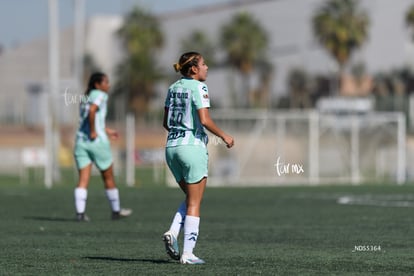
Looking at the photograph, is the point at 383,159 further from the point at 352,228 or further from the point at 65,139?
the point at 65,139

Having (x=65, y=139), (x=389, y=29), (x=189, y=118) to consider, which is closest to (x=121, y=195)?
(x=189, y=118)

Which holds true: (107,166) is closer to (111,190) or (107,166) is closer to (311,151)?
(111,190)

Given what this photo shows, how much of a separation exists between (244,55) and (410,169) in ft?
173

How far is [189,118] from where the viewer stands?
449 inches

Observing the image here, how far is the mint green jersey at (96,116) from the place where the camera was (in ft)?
58.0

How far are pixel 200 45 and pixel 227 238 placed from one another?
86.8 m

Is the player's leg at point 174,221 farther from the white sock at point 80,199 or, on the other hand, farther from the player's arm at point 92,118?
the white sock at point 80,199

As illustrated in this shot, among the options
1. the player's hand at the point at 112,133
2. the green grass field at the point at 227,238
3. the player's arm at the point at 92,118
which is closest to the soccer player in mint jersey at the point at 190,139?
the green grass field at the point at 227,238

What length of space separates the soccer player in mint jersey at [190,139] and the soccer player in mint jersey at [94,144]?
6341mm

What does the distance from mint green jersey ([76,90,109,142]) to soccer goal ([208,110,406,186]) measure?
2015 cm

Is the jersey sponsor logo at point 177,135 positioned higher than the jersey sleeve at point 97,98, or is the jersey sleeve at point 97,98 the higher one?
the jersey sleeve at point 97,98

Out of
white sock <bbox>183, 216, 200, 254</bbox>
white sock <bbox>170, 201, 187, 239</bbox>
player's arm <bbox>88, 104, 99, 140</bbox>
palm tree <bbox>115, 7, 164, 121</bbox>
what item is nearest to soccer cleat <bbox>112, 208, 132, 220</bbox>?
player's arm <bbox>88, 104, 99, 140</bbox>

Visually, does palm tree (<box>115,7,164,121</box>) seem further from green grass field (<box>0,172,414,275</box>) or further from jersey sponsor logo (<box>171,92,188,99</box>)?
jersey sponsor logo (<box>171,92,188,99</box>)

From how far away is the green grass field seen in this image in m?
11.0
